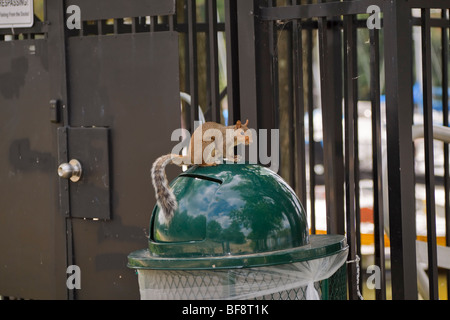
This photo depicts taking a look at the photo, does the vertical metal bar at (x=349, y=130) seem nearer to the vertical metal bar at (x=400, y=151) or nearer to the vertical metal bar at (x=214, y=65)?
the vertical metal bar at (x=400, y=151)

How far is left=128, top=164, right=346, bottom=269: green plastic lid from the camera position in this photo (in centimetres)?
288

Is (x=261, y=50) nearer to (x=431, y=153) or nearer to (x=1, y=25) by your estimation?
(x=431, y=153)

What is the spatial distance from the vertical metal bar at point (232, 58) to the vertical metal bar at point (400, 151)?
0.92m

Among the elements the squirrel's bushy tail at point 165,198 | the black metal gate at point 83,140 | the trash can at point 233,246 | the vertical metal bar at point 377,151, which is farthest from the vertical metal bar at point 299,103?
the squirrel's bushy tail at point 165,198

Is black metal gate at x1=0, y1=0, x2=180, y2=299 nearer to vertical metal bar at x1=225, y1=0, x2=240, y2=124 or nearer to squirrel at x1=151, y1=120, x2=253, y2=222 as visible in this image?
vertical metal bar at x1=225, y1=0, x2=240, y2=124

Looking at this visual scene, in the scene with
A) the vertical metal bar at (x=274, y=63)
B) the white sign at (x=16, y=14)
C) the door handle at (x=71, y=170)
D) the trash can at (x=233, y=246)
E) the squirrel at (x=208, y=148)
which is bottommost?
the trash can at (x=233, y=246)

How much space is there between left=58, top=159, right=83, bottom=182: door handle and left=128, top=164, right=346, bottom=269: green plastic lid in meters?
1.96

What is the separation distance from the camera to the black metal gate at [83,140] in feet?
15.4

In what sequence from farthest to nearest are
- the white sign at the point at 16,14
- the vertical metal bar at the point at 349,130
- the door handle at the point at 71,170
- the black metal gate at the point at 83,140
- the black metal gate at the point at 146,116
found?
the white sign at the point at 16,14 < the door handle at the point at 71,170 < the black metal gate at the point at 83,140 < the vertical metal bar at the point at 349,130 < the black metal gate at the point at 146,116

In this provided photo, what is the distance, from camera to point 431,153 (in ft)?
13.1

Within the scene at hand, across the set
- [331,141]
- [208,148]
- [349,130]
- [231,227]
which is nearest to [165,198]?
[231,227]

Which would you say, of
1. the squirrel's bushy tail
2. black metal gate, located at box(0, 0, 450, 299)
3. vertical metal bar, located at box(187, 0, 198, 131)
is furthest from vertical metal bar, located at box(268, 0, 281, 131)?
the squirrel's bushy tail

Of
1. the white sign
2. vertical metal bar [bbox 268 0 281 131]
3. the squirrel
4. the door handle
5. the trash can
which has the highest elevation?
the white sign

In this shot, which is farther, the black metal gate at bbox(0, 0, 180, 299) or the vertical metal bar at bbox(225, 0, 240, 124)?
the black metal gate at bbox(0, 0, 180, 299)
